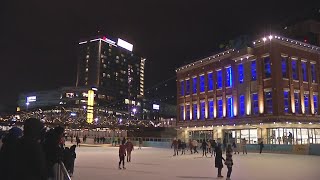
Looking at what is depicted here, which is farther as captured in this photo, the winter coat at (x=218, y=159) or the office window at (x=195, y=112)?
the office window at (x=195, y=112)

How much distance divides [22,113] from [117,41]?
8212 centimetres

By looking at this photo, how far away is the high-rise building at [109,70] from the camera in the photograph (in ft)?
504

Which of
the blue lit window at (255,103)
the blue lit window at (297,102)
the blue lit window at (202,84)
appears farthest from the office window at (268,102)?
the blue lit window at (202,84)

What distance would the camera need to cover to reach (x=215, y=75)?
5678cm

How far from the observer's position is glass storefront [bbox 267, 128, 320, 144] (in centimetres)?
4466

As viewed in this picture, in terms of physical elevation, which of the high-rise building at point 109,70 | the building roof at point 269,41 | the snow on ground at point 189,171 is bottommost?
the snow on ground at point 189,171

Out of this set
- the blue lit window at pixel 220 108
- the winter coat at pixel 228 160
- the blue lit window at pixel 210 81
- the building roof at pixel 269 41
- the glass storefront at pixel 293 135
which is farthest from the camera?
the blue lit window at pixel 210 81

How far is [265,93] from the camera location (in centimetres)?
4734

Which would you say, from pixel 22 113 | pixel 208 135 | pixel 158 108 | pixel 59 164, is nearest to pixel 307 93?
pixel 208 135

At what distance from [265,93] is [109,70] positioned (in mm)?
122717

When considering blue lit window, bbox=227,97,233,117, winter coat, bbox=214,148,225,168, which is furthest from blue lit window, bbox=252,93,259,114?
winter coat, bbox=214,148,225,168

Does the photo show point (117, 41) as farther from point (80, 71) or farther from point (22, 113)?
point (22, 113)

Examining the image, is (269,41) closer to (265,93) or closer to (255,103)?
(265,93)

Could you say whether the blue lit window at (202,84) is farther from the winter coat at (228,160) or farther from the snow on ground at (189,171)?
the winter coat at (228,160)
